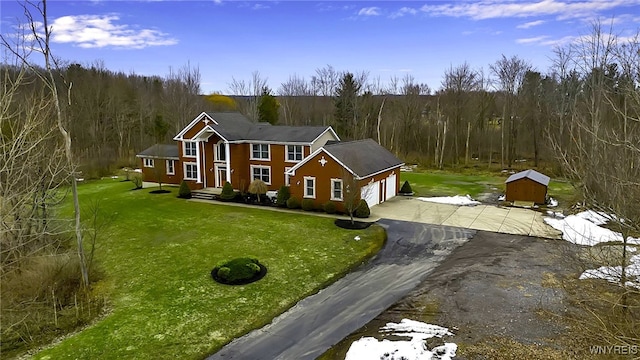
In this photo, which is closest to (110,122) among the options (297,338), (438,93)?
(438,93)

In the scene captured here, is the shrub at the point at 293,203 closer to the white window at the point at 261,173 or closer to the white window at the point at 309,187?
the white window at the point at 309,187

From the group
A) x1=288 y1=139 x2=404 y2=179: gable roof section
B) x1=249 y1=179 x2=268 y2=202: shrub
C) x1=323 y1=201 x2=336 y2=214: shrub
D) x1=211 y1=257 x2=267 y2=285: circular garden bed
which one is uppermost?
x1=288 y1=139 x2=404 y2=179: gable roof section

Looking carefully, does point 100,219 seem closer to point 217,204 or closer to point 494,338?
point 217,204

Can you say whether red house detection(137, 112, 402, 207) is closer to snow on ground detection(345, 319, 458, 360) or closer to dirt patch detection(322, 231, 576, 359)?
dirt patch detection(322, 231, 576, 359)

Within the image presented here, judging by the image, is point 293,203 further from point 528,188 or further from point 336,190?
point 528,188

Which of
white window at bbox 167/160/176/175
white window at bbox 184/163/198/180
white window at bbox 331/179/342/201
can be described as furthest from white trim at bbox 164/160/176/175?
white window at bbox 331/179/342/201
